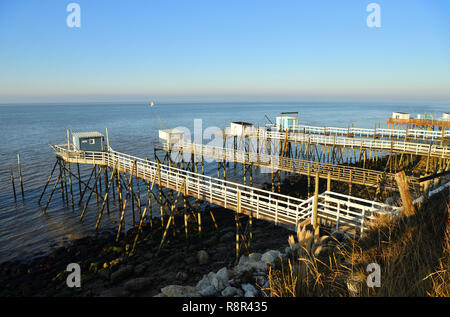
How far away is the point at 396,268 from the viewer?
4801mm

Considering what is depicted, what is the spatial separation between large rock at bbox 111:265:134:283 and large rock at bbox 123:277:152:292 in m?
0.90

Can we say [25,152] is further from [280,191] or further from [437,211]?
[437,211]

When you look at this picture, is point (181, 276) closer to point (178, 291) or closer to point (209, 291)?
point (178, 291)

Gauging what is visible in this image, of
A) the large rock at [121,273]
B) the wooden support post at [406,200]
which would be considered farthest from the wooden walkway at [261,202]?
the large rock at [121,273]

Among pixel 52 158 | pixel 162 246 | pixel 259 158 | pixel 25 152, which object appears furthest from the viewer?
pixel 25 152

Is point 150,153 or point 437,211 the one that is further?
point 150,153

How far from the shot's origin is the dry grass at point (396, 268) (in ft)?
13.3

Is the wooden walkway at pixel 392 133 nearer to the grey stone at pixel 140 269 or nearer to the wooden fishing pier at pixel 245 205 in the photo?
the wooden fishing pier at pixel 245 205

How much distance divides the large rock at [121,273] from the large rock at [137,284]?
90 centimetres
